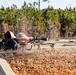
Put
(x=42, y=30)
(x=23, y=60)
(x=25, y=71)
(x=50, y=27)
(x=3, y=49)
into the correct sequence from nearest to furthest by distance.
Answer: (x=25, y=71) < (x=23, y=60) < (x=3, y=49) < (x=50, y=27) < (x=42, y=30)

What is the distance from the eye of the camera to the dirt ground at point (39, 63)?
8117 millimetres

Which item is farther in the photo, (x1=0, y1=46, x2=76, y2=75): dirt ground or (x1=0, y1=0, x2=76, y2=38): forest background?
(x1=0, y1=0, x2=76, y2=38): forest background

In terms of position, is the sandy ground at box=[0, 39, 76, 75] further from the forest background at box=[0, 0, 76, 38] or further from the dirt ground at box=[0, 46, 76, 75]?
the forest background at box=[0, 0, 76, 38]

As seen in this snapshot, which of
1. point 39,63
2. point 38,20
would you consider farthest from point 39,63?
point 38,20

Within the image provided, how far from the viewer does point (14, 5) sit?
3728 centimetres

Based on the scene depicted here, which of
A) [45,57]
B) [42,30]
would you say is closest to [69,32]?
[42,30]

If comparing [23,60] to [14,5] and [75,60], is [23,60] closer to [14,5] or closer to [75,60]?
[75,60]

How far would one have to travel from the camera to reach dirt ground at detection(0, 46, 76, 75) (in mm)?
8117

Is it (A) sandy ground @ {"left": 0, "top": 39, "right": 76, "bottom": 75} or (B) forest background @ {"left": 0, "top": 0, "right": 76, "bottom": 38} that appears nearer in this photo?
(A) sandy ground @ {"left": 0, "top": 39, "right": 76, "bottom": 75}

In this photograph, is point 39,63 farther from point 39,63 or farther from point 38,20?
point 38,20

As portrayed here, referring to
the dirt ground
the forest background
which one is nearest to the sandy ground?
the dirt ground

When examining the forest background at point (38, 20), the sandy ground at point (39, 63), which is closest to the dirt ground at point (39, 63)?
the sandy ground at point (39, 63)

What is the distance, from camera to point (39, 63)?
343 inches

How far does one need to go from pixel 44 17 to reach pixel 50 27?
7.16 metres
